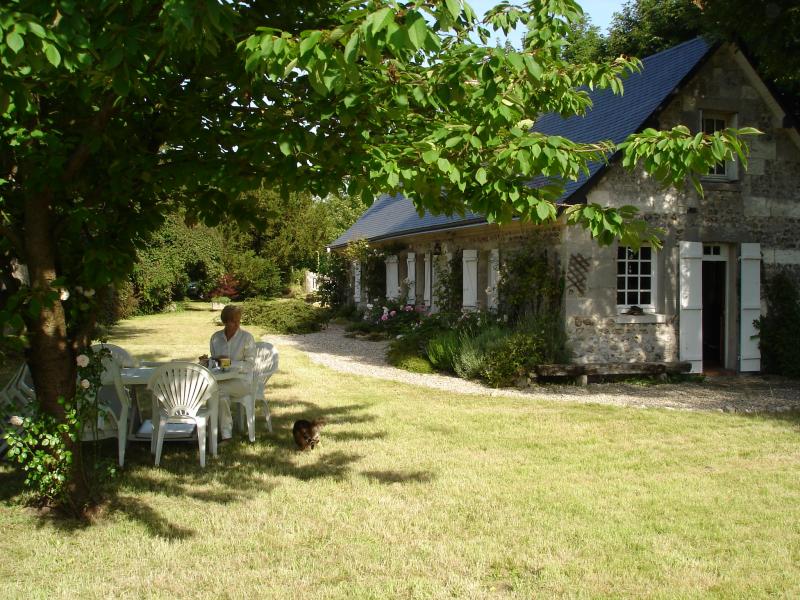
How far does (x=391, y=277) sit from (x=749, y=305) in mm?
10032

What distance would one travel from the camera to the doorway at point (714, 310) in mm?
12820

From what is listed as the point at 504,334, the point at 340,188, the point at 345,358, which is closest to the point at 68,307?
the point at 340,188

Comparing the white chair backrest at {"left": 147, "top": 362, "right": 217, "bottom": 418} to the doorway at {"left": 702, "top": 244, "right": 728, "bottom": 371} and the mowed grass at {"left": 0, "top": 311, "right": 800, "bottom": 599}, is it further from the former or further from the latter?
the doorway at {"left": 702, "top": 244, "right": 728, "bottom": 371}

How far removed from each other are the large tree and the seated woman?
1.93 metres

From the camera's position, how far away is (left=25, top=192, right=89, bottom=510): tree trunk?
4.55 meters

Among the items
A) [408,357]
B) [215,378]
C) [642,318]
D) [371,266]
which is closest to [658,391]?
[642,318]

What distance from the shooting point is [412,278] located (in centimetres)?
1839

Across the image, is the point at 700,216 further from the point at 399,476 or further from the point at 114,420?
the point at 114,420

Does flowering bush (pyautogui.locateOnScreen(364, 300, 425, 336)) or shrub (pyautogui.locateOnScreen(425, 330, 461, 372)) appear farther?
flowering bush (pyautogui.locateOnScreen(364, 300, 425, 336))

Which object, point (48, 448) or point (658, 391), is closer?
point (48, 448)

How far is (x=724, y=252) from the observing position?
12.6m

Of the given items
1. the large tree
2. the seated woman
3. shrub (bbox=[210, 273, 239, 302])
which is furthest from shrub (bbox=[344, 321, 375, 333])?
the large tree

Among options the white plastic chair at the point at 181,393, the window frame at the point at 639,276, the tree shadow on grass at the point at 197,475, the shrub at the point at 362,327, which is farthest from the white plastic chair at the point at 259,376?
the shrub at the point at 362,327

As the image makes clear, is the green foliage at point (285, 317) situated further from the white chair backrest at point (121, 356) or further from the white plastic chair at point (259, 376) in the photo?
the white plastic chair at point (259, 376)
